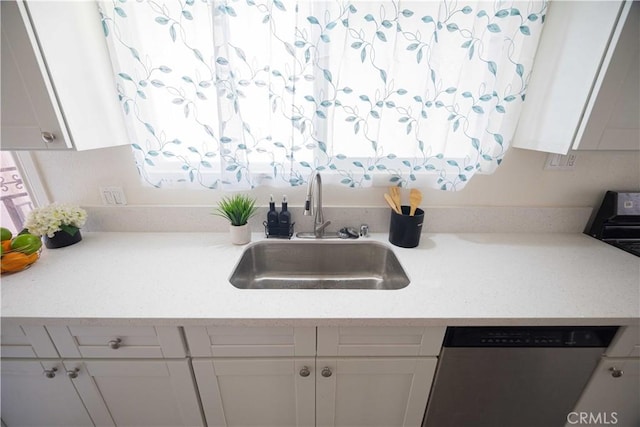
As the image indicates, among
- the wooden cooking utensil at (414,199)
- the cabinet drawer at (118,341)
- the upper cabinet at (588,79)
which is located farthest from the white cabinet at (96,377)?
the upper cabinet at (588,79)

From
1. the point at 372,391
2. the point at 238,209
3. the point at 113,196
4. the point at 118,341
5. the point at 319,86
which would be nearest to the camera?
the point at 118,341

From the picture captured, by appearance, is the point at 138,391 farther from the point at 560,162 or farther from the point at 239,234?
the point at 560,162

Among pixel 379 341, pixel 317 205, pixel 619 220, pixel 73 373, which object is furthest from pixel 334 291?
pixel 619 220

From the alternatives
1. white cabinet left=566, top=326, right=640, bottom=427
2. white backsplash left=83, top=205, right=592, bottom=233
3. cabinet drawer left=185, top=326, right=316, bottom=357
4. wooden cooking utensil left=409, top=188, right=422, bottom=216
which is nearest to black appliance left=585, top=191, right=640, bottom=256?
white backsplash left=83, top=205, right=592, bottom=233

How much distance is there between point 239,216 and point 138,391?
75 cm

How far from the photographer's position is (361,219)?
4.25ft

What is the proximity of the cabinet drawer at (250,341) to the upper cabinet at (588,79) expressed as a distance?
3.93 feet

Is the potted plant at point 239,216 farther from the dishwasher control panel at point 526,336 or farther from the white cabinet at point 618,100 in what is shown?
the white cabinet at point 618,100

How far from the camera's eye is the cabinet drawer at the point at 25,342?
803 millimetres

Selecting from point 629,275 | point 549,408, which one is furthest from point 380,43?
point 549,408

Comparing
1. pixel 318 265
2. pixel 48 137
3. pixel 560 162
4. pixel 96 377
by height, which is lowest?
pixel 96 377

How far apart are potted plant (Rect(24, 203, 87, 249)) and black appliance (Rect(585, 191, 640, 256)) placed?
100 inches

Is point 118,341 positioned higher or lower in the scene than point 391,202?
lower

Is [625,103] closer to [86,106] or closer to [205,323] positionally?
[205,323]
